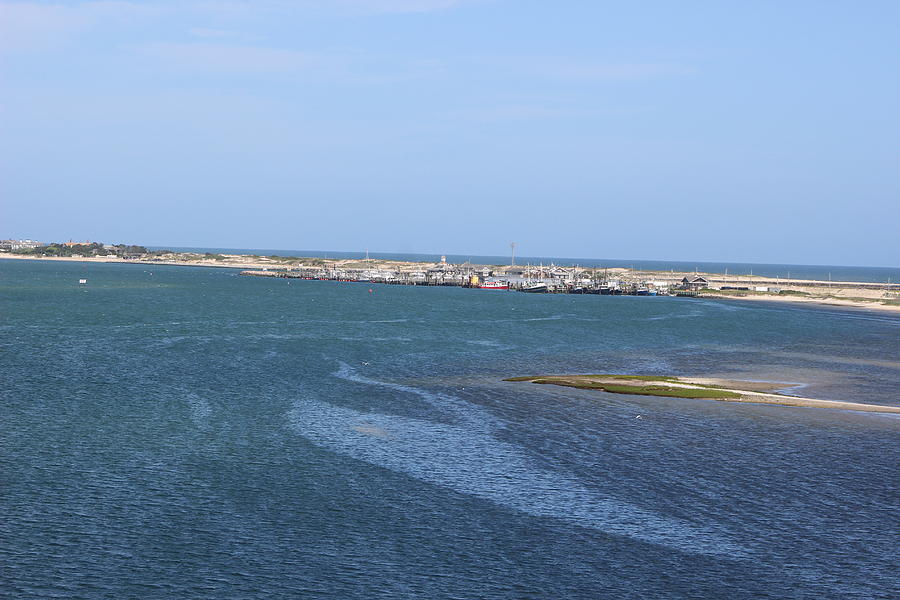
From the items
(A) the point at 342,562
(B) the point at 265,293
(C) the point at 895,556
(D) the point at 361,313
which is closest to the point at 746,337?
(D) the point at 361,313

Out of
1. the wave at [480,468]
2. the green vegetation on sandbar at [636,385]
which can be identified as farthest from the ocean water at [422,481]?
the green vegetation on sandbar at [636,385]

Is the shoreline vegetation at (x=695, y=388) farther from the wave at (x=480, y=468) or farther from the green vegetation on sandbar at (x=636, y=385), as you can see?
the wave at (x=480, y=468)

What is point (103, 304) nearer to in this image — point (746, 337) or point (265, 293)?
point (265, 293)

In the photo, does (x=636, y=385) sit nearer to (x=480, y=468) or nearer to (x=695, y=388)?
(x=695, y=388)

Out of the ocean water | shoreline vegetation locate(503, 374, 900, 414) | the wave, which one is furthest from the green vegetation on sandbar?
the wave

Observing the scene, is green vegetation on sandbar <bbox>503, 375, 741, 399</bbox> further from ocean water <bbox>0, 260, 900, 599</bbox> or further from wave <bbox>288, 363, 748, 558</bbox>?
wave <bbox>288, 363, 748, 558</bbox>

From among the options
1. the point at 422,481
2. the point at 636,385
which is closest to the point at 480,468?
the point at 422,481

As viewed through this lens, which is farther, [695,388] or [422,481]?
[695,388]
